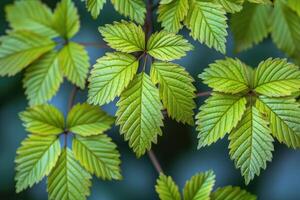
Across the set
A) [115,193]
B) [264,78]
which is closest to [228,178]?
[115,193]

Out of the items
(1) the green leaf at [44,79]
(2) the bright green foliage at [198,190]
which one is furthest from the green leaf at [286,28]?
(1) the green leaf at [44,79]

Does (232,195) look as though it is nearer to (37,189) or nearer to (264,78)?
(264,78)

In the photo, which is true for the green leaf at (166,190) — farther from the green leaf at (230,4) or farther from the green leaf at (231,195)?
the green leaf at (230,4)

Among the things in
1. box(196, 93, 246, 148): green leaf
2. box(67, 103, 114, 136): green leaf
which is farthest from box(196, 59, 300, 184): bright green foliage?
box(67, 103, 114, 136): green leaf

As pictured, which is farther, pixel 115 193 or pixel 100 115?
pixel 115 193

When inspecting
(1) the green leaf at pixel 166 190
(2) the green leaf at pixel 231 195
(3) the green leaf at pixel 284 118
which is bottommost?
(2) the green leaf at pixel 231 195
